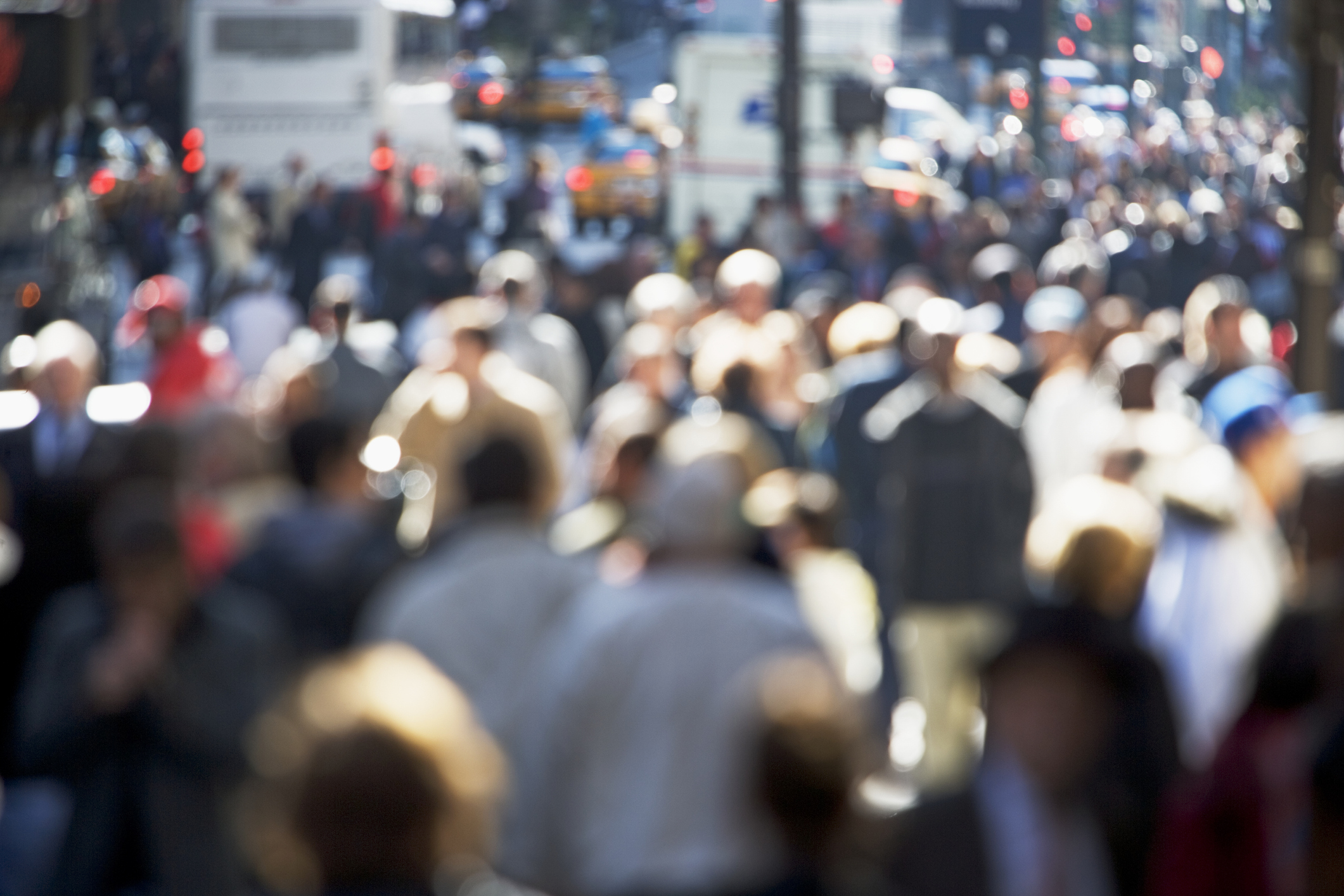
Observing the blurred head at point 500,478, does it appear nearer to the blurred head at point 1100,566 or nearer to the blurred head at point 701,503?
the blurred head at point 701,503

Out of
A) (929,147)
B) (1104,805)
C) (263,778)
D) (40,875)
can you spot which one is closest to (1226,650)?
(1104,805)

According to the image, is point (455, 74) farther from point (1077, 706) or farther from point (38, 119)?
point (1077, 706)

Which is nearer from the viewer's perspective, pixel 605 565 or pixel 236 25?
pixel 605 565

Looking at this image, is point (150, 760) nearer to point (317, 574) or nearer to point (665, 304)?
point (317, 574)

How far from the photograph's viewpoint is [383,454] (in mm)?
8805

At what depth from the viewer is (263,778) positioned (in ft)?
10.2

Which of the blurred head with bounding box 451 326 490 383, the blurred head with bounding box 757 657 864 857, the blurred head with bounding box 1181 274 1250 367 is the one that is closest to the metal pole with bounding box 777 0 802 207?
the blurred head with bounding box 1181 274 1250 367

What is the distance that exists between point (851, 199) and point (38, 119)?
11.1 meters

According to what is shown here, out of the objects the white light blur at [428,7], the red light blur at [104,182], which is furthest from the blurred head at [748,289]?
the white light blur at [428,7]

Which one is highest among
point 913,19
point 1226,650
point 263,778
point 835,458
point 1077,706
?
point 263,778

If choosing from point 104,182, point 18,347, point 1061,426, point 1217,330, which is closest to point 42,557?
point 1061,426

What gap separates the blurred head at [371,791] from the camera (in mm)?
2742

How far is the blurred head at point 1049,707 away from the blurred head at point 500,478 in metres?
1.60

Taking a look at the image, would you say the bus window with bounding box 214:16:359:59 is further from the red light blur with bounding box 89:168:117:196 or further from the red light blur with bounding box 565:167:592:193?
the red light blur with bounding box 565:167:592:193
